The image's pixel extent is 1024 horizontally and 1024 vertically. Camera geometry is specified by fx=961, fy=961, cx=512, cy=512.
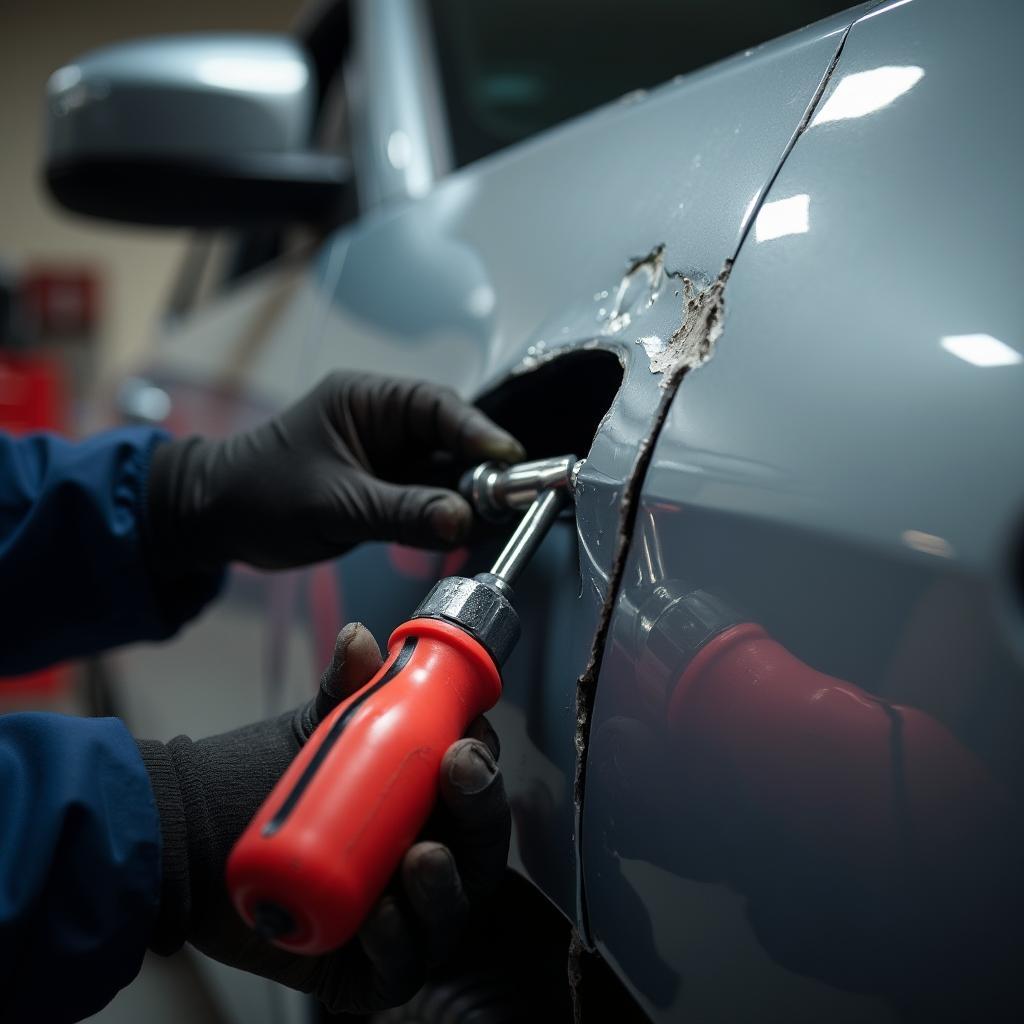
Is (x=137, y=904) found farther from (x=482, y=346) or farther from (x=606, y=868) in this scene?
(x=482, y=346)

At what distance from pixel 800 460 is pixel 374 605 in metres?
0.38

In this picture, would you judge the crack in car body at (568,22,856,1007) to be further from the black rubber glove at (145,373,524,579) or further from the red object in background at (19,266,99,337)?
the red object in background at (19,266,99,337)

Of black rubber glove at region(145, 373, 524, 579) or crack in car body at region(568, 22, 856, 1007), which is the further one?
black rubber glove at region(145, 373, 524, 579)

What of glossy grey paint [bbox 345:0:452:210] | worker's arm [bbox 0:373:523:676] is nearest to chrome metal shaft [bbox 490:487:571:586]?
worker's arm [bbox 0:373:523:676]

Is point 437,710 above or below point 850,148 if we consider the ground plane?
below

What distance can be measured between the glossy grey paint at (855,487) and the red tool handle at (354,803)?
8 centimetres

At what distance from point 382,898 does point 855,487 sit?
0.29 meters

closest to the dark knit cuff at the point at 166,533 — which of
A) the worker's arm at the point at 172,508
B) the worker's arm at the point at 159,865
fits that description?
the worker's arm at the point at 172,508

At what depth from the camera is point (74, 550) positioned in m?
0.91

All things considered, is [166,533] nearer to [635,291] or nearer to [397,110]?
[397,110]

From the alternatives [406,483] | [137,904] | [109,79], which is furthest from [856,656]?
[109,79]

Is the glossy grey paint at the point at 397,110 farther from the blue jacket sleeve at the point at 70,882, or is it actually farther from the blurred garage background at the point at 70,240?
the blurred garage background at the point at 70,240

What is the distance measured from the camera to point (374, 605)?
26.8 inches

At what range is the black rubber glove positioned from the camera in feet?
2.10
